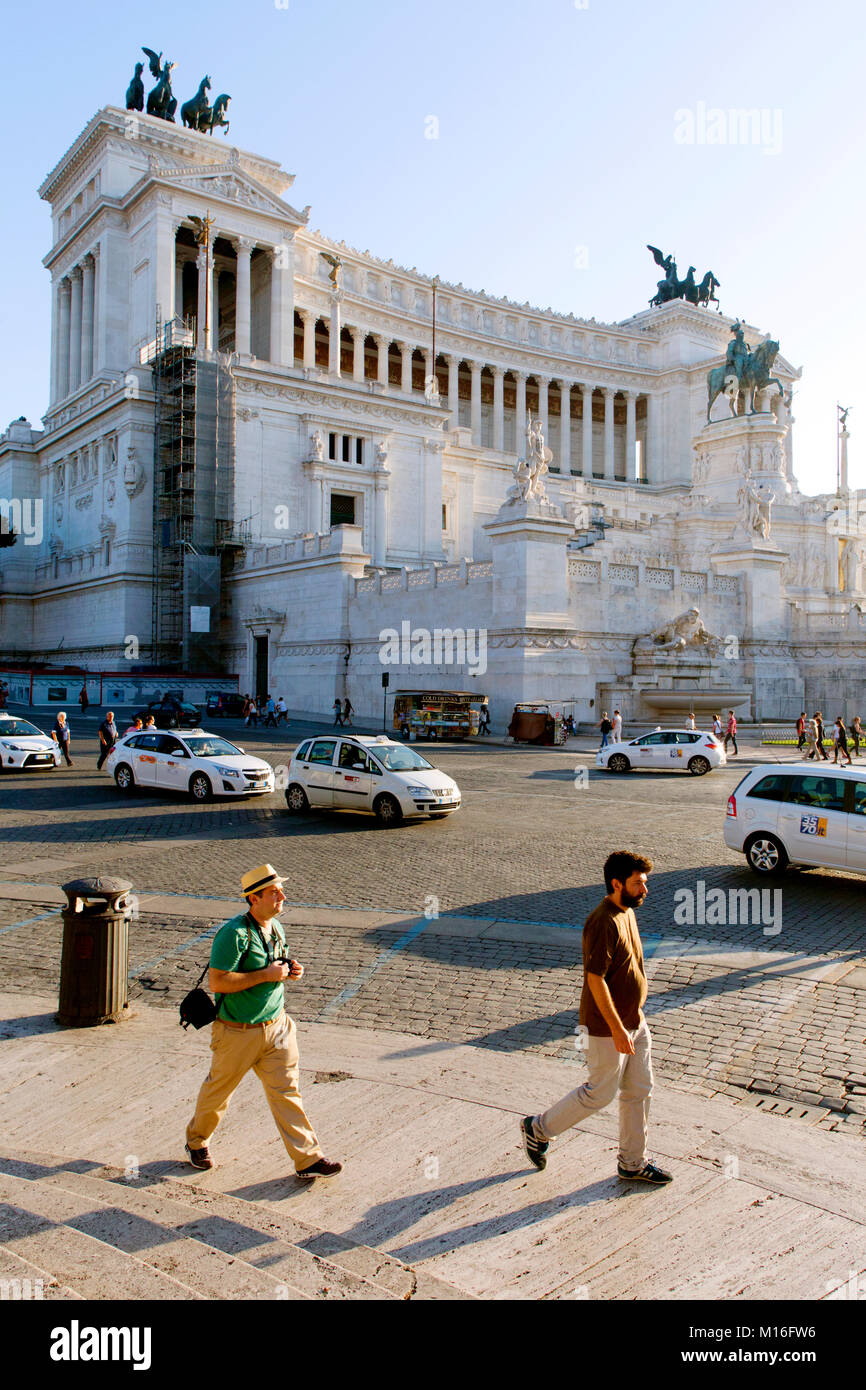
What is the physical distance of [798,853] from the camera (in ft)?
40.4

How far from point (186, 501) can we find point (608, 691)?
27694 millimetres

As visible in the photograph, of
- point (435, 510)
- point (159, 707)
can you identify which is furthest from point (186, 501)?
point (159, 707)

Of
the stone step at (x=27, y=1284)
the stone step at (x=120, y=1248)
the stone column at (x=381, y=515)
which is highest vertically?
the stone column at (x=381, y=515)

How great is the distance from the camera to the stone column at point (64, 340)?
238 feet

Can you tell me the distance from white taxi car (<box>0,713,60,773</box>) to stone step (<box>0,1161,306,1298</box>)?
819 inches

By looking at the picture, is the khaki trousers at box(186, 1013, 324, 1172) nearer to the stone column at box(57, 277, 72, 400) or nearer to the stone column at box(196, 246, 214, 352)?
the stone column at box(196, 246, 214, 352)

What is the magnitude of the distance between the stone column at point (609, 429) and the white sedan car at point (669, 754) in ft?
223

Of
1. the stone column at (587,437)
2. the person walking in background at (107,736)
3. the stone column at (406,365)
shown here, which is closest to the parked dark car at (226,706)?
the person walking in background at (107,736)

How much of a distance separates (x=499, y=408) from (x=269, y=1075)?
86.9m

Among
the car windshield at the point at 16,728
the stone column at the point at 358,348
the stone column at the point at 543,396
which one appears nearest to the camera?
the car windshield at the point at 16,728

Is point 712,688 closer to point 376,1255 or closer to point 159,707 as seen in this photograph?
point 159,707

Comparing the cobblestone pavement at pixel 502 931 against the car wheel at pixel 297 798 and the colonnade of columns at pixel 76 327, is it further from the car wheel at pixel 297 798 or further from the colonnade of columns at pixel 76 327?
the colonnade of columns at pixel 76 327

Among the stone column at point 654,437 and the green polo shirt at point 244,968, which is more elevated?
the stone column at point 654,437

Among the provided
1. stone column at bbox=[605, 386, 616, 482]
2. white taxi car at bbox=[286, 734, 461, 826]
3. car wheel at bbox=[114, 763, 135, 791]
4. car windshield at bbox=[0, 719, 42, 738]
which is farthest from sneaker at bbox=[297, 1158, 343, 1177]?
stone column at bbox=[605, 386, 616, 482]
